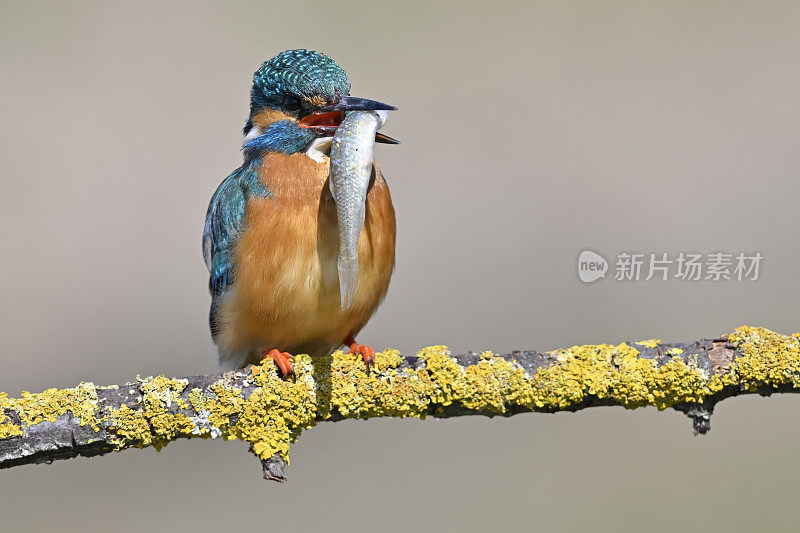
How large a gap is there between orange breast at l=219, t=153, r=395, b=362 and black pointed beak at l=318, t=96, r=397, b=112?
0.65 feet

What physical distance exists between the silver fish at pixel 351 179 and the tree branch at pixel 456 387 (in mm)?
294

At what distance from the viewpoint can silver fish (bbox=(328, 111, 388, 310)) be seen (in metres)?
2.70

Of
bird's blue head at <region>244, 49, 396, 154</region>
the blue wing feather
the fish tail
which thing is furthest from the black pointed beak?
the fish tail

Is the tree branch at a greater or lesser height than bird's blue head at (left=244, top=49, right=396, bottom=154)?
lesser

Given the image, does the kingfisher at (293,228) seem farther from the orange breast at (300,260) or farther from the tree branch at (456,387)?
the tree branch at (456,387)

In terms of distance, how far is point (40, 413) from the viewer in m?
2.39

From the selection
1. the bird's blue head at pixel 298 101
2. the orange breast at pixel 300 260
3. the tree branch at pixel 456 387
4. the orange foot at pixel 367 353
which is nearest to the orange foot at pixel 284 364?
the tree branch at pixel 456 387

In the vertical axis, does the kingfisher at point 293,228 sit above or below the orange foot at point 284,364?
above

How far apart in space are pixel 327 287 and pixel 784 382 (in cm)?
145

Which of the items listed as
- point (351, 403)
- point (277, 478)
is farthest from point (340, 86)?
point (277, 478)

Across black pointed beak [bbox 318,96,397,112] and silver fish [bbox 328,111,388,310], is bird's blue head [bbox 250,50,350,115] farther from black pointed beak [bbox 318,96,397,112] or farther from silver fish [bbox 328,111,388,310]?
silver fish [bbox 328,111,388,310]

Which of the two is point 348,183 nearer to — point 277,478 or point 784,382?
point 277,478

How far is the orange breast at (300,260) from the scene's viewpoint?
304 cm

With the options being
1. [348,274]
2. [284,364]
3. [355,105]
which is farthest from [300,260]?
[355,105]
